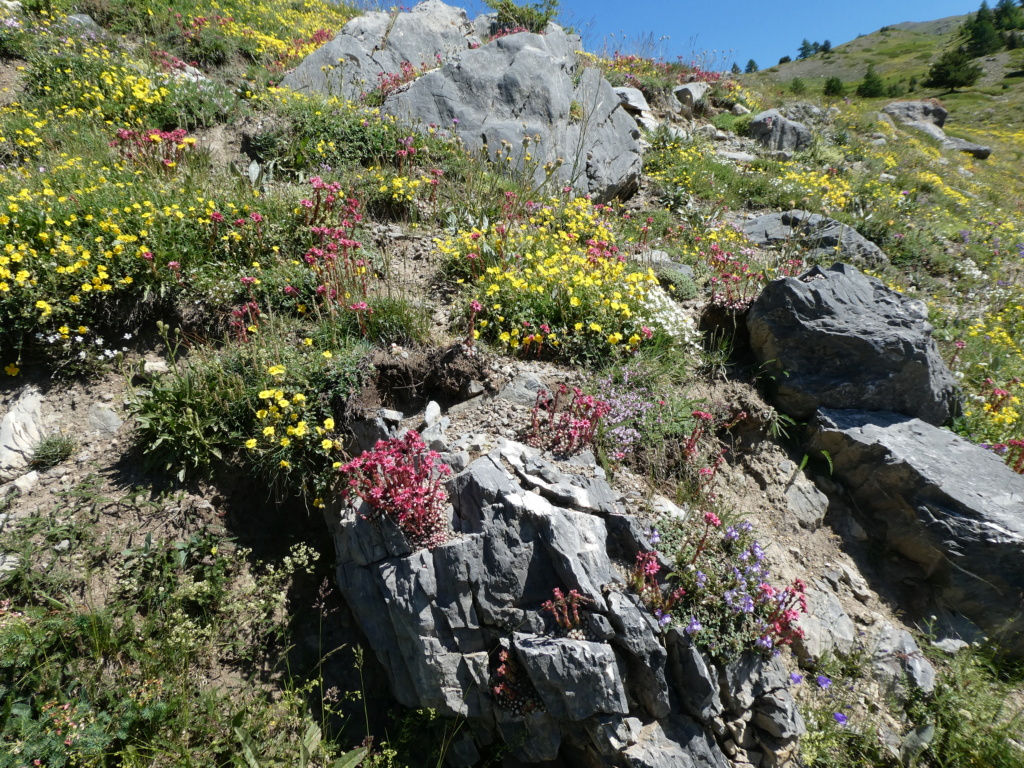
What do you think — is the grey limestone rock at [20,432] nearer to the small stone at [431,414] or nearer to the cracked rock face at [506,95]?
the small stone at [431,414]

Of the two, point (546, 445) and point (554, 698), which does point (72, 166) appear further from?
point (554, 698)

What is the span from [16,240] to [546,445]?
542 cm

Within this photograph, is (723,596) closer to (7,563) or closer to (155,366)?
(7,563)

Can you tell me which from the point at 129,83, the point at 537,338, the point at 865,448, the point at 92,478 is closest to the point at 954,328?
the point at 865,448

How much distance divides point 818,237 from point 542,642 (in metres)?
8.51

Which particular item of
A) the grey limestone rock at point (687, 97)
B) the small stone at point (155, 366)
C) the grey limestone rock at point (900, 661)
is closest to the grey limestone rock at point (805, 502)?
the grey limestone rock at point (900, 661)

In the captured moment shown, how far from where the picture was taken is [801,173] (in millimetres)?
12867

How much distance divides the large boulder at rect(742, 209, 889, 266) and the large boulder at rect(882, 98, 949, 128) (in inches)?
824

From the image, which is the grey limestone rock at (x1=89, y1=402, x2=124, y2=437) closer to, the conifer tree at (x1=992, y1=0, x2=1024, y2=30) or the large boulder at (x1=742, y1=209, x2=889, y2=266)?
the large boulder at (x1=742, y1=209, x2=889, y2=266)

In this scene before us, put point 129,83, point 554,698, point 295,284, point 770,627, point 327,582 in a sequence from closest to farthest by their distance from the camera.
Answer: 1. point 554,698
2. point 770,627
3. point 327,582
4. point 295,284
5. point 129,83

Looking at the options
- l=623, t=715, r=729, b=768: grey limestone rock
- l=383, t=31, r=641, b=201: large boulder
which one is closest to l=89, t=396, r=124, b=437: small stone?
l=623, t=715, r=729, b=768: grey limestone rock

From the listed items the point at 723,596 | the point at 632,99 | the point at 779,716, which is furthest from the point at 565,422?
the point at 632,99

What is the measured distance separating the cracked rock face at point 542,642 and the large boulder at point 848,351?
112 inches

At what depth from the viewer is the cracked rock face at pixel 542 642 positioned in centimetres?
319
